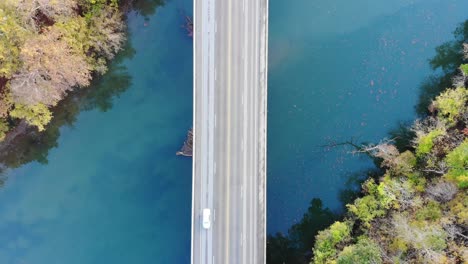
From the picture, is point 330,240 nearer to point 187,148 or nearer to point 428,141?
point 428,141

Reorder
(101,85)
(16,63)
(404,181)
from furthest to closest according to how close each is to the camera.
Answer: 1. (101,85)
2. (404,181)
3. (16,63)

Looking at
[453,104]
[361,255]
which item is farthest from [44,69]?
[453,104]

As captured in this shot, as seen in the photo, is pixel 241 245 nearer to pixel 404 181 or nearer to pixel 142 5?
pixel 404 181

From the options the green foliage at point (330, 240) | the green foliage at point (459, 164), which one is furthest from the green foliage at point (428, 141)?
the green foliage at point (330, 240)

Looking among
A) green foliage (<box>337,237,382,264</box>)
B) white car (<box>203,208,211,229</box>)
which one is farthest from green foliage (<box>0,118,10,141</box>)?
green foliage (<box>337,237,382,264</box>)

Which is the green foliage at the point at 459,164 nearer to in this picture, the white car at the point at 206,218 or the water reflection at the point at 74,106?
the white car at the point at 206,218

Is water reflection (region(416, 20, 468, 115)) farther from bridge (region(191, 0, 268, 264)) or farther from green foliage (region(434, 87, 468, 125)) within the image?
bridge (region(191, 0, 268, 264))

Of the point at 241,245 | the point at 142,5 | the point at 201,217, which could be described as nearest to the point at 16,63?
the point at 142,5
